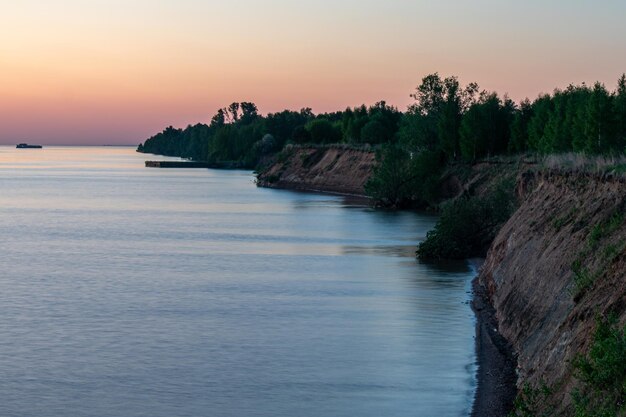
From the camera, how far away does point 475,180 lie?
87062 mm

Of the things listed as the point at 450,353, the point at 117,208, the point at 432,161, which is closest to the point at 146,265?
the point at 450,353

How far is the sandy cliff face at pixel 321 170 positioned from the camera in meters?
122

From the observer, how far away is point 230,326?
28.9m

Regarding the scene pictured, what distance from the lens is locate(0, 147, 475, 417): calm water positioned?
20.8 m

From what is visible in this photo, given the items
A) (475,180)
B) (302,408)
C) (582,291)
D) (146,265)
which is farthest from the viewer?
(475,180)

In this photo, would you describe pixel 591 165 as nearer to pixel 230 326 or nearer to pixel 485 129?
pixel 230 326

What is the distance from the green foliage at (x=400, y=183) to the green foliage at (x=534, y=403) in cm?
7111

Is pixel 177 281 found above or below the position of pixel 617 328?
below

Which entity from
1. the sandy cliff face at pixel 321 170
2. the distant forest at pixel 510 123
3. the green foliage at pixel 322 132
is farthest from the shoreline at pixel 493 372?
the green foliage at pixel 322 132

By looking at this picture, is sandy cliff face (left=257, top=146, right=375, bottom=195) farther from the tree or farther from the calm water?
the calm water

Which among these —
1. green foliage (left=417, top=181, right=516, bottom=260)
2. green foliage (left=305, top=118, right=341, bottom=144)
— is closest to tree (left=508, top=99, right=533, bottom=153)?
green foliage (left=417, top=181, right=516, bottom=260)

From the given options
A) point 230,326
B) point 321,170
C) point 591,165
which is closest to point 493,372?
point 591,165

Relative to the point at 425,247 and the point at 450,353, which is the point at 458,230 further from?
the point at 450,353

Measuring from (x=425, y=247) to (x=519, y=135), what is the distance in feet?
162
